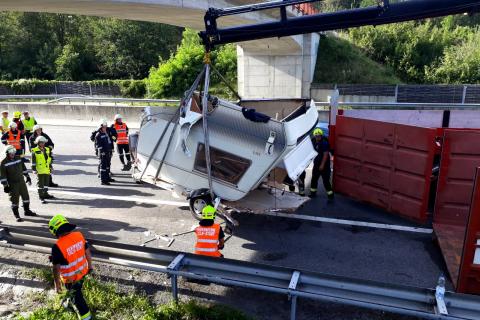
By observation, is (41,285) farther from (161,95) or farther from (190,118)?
(161,95)

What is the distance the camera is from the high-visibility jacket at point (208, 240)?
17.9 ft

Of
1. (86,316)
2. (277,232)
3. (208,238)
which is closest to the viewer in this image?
(86,316)

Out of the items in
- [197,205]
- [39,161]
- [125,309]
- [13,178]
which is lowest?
[125,309]

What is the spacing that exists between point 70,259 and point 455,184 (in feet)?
20.8

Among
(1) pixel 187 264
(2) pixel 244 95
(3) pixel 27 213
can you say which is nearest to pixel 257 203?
(1) pixel 187 264

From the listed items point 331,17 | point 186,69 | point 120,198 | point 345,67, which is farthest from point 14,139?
point 345,67

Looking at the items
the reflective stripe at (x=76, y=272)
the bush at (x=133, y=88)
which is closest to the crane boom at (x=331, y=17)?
the reflective stripe at (x=76, y=272)

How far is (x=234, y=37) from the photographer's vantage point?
24.0 feet

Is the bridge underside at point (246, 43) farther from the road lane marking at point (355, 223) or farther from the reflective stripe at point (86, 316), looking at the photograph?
the reflective stripe at point (86, 316)

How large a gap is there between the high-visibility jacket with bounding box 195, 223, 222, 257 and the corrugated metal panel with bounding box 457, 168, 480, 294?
3.24 m

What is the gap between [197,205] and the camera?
7.74m

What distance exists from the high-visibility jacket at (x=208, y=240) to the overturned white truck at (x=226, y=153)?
70.0 inches

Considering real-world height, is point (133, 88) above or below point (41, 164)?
above

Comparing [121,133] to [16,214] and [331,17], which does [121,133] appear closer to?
[16,214]
